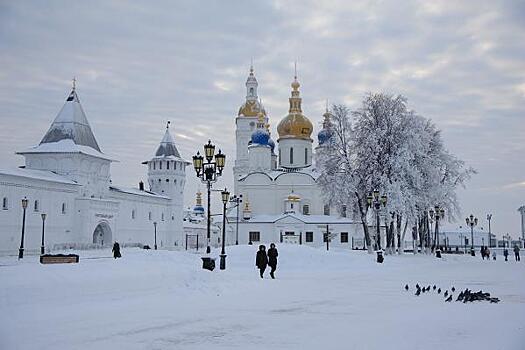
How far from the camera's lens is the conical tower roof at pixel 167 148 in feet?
240

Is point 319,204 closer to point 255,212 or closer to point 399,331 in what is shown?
point 255,212

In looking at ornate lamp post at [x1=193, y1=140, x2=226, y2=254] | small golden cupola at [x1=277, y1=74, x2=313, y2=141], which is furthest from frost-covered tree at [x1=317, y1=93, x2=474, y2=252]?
small golden cupola at [x1=277, y1=74, x2=313, y2=141]

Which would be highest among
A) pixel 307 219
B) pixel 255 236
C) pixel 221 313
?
pixel 307 219

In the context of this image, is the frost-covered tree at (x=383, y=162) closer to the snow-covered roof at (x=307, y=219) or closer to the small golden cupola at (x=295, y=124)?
the snow-covered roof at (x=307, y=219)

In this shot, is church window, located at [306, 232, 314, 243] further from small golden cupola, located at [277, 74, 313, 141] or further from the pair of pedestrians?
the pair of pedestrians

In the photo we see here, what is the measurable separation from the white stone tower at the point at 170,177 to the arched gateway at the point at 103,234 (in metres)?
13.5

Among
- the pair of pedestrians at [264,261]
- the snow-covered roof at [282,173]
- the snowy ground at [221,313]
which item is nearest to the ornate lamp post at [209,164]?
the pair of pedestrians at [264,261]

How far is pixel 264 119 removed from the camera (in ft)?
272

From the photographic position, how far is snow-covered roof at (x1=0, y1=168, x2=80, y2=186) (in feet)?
156

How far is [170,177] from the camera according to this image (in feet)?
239

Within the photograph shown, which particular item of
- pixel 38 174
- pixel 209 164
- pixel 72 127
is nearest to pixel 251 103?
pixel 72 127

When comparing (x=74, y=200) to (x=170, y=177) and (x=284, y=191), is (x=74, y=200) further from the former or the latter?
(x=284, y=191)

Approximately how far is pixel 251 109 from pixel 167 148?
53.7ft

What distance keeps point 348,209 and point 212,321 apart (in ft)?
107
